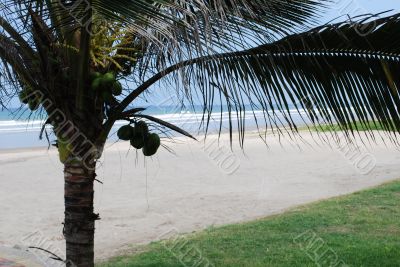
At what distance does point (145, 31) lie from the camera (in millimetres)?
2441

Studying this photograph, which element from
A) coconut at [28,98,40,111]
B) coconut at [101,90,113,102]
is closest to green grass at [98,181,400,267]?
coconut at [28,98,40,111]

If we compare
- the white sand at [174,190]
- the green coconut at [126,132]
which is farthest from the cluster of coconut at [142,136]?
the white sand at [174,190]

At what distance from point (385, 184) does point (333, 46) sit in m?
7.21

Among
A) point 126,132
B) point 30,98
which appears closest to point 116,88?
point 126,132

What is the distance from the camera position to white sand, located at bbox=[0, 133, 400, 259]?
7.01m

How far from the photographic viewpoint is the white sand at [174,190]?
7012 mm

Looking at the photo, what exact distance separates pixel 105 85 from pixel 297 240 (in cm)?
348

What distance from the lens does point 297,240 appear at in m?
6.07

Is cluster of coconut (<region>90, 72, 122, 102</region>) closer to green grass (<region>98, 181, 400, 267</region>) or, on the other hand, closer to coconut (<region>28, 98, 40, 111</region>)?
coconut (<region>28, 98, 40, 111</region>)

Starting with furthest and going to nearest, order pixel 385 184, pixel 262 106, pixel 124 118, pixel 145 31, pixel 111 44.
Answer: pixel 385 184
pixel 124 118
pixel 111 44
pixel 262 106
pixel 145 31

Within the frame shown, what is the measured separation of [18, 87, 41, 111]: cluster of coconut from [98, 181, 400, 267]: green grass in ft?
7.80

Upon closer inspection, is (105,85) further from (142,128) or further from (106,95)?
(142,128)

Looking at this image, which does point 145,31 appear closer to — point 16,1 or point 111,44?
point 16,1

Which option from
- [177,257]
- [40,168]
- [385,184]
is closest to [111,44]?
[177,257]
